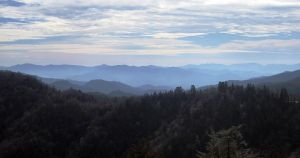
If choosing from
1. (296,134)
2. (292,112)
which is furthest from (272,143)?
(292,112)

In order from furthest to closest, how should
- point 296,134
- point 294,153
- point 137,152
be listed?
point 296,134 < point 294,153 < point 137,152

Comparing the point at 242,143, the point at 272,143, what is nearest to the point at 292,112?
the point at 272,143

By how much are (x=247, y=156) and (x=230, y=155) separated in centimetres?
115

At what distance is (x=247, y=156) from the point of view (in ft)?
90.5

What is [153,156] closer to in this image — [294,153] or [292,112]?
[294,153]

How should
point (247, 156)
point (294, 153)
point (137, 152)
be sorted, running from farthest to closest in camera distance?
point (294, 153), point (137, 152), point (247, 156)

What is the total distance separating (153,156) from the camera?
29734 mm

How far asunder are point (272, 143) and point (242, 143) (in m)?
164

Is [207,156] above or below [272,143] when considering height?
above

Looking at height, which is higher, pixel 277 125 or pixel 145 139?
pixel 145 139

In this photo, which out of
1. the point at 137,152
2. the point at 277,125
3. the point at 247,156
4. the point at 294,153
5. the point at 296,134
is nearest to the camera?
the point at 247,156

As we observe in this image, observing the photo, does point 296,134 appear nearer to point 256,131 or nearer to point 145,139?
point 256,131

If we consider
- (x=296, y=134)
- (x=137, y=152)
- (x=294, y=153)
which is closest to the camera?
(x=137, y=152)

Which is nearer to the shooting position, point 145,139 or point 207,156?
point 207,156
